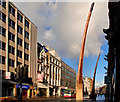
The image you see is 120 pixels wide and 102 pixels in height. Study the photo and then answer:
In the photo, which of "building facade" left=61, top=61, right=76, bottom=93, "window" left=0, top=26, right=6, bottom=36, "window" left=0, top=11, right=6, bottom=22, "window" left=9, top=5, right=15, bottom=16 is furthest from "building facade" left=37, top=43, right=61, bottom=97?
"window" left=0, top=11, right=6, bottom=22

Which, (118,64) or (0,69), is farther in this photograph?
(0,69)

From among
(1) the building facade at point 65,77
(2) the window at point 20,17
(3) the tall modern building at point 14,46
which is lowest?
(1) the building facade at point 65,77

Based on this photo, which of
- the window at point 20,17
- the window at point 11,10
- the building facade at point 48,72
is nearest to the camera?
the window at point 11,10

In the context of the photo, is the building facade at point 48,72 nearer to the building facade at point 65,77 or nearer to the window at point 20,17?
the building facade at point 65,77

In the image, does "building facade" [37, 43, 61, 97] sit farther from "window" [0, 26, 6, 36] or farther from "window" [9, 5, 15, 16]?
"window" [0, 26, 6, 36]

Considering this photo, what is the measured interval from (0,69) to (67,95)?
27.7 meters

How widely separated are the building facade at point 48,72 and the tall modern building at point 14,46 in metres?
5.37

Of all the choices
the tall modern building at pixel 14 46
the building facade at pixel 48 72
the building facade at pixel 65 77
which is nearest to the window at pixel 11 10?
the tall modern building at pixel 14 46

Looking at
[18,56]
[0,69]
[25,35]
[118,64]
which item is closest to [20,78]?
[118,64]

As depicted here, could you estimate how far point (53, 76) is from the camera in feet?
289

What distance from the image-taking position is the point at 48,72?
79438mm

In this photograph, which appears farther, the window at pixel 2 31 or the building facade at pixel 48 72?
the building facade at pixel 48 72

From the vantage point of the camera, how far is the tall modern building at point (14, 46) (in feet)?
141

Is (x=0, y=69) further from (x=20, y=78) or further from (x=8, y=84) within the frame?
(x=20, y=78)
